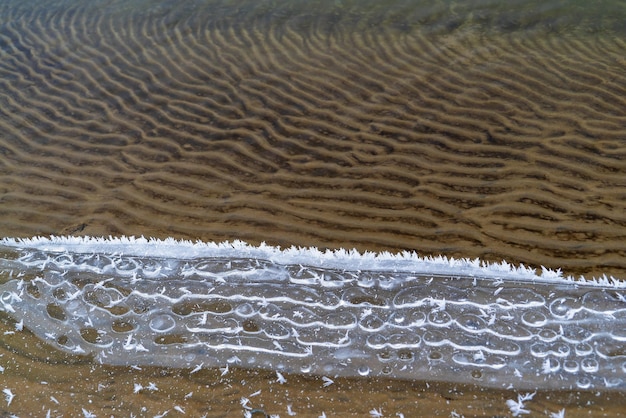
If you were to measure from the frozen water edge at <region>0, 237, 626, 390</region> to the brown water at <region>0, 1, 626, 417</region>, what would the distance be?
152mm

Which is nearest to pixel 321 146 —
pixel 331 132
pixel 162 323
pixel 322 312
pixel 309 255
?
pixel 331 132

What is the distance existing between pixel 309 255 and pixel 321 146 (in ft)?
5.26

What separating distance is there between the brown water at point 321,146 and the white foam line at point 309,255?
13 cm

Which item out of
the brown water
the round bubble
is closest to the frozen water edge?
the round bubble

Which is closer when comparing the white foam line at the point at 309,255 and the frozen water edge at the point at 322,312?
the frozen water edge at the point at 322,312

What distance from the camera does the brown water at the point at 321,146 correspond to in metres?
3.28

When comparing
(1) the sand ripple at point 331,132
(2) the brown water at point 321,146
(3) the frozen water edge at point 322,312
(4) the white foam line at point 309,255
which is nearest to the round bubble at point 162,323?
(3) the frozen water edge at point 322,312

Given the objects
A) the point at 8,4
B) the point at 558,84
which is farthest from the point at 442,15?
the point at 8,4

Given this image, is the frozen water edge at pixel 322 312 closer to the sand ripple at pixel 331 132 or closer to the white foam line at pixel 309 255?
the white foam line at pixel 309 255

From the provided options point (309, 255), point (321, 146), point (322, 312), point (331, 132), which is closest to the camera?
point (322, 312)

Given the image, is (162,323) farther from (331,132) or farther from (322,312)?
(331,132)

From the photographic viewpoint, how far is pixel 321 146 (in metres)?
5.24

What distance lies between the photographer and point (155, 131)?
226 inches

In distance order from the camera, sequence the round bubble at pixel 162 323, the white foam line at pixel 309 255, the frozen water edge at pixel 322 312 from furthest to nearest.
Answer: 1. the white foam line at pixel 309 255
2. the round bubble at pixel 162 323
3. the frozen water edge at pixel 322 312
